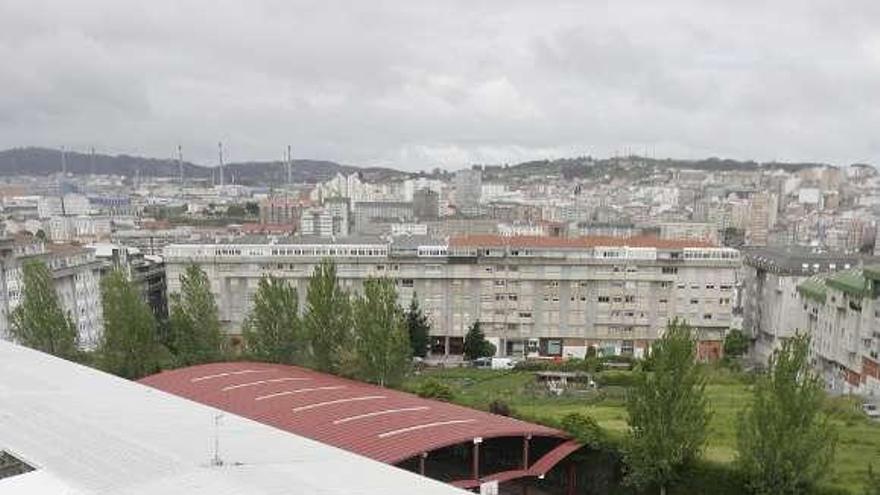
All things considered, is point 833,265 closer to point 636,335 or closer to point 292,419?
point 636,335

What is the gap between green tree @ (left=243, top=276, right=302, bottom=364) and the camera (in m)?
31.2

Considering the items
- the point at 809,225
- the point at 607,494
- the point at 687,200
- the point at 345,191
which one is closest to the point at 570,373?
the point at 607,494

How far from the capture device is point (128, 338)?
31062 mm

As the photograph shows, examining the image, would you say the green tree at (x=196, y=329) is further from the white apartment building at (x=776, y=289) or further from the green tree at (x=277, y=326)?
the white apartment building at (x=776, y=289)

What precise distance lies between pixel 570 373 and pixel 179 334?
70.8ft

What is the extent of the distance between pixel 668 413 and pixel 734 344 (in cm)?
3530

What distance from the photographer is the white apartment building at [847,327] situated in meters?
38.2

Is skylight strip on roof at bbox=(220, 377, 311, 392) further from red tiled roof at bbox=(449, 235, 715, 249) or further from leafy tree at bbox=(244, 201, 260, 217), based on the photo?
leafy tree at bbox=(244, 201, 260, 217)

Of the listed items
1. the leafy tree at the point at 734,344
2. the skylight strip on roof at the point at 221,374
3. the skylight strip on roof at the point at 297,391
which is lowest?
the leafy tree at the point at 734,344

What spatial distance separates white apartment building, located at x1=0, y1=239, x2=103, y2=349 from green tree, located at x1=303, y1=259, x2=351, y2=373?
21.3 metres

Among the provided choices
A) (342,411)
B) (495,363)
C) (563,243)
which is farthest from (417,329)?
(342,411)

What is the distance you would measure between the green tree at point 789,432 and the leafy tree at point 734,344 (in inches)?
1365

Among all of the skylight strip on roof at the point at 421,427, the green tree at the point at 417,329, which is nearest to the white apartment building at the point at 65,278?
the green tree at the point at 417,329

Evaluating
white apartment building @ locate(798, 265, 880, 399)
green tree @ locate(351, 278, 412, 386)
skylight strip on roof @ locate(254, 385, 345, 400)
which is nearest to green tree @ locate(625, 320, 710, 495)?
skylight strip on roof @ locate(254, 385, 345, 400)
